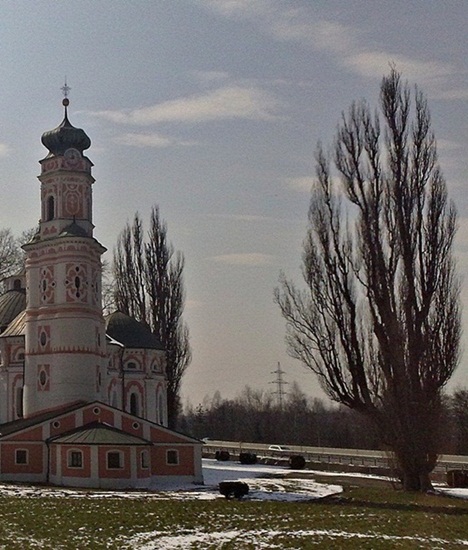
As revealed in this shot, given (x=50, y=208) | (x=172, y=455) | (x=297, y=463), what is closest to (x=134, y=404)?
(x=297, y=463)

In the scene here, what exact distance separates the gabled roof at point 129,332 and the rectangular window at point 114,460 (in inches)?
544

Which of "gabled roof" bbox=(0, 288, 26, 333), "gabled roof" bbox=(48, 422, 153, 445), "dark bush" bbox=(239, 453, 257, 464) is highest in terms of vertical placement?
"gabled roof" bbox=(0, 288, 26, 333)

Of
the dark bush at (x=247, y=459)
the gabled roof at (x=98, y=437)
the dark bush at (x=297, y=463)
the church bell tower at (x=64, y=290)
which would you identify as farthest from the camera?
the dark bush at (x=247, y=459)

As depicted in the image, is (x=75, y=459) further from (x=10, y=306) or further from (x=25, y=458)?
(x=10, y=306)

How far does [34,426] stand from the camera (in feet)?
108

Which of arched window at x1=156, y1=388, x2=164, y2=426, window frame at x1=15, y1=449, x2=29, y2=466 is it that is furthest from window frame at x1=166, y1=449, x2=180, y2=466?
arched window at x1=156, y1=388, x2=164, y2=426

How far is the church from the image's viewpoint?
103 feet

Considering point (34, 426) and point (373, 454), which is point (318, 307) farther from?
point (373, 454)

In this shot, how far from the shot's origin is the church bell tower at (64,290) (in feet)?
119

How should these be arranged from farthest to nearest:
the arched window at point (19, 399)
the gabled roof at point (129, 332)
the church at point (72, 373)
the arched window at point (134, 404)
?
the gabled roof at point (129, 332) → the arched window at point (134, 404) → the arched window at point (19, 399) → the church at point (72, 373)

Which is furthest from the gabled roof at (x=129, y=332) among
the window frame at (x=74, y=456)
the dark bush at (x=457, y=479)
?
the dark bush at (x=457, y=479)

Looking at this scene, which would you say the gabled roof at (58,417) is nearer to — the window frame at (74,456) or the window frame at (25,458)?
the window frame at (25,458)

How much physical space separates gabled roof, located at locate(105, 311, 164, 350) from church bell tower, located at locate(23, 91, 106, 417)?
577 cm

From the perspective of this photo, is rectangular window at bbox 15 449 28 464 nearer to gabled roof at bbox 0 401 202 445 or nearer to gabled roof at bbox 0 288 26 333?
gabled roof at bbox 0 401 202 445
